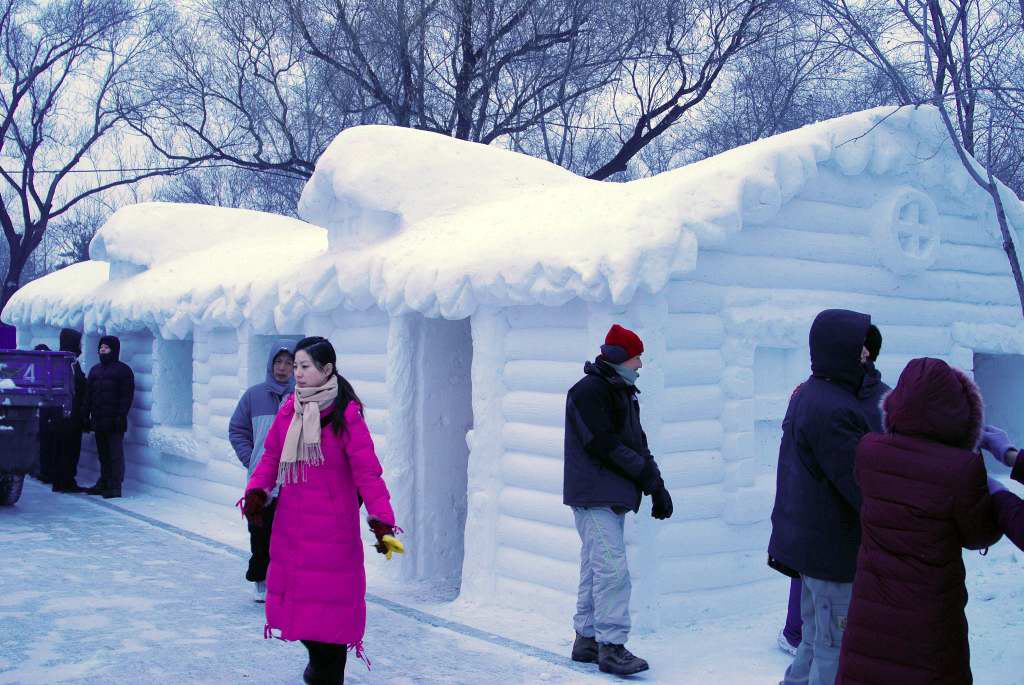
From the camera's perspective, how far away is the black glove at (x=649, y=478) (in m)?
5.88

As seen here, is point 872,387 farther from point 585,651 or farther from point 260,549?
point 260,549

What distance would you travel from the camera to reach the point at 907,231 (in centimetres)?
830

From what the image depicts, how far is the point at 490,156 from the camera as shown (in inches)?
408

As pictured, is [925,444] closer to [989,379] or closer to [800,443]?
[800,443]

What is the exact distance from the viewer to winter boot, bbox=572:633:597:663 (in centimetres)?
617

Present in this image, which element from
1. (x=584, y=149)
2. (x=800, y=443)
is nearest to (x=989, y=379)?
(x=800, y=443)

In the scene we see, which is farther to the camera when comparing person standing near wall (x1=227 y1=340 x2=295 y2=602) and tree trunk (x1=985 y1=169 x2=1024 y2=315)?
tree trunk (x1=985 y1=169 x2=1024 y2=315)

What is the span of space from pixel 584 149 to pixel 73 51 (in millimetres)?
11225

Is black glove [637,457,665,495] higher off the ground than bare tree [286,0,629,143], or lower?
lower

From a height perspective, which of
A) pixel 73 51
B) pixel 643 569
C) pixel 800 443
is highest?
pixel 73 51

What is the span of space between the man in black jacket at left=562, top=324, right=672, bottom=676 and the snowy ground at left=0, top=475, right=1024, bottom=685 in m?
0.27

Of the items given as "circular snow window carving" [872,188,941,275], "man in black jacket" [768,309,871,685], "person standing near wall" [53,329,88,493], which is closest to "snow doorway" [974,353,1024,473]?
"circular snow window carving" [872,188,941,275]

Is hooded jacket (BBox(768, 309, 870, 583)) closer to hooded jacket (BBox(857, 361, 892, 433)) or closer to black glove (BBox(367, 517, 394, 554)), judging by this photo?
hooded jacket (BBox(857, 361, 892, 433))

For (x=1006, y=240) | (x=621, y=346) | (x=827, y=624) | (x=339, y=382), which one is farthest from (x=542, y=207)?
(x=827, y=624)
